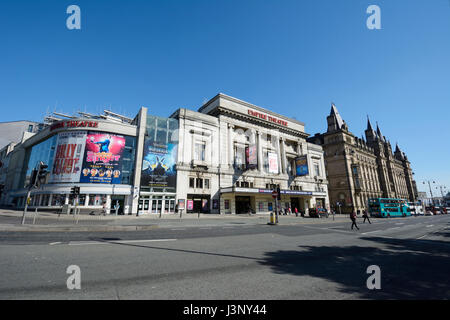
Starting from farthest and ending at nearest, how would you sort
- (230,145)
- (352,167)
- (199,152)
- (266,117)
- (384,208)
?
1. (352,167)
2. (266,117)
3. (384,208)
4. (230,145)
5. (199,152)

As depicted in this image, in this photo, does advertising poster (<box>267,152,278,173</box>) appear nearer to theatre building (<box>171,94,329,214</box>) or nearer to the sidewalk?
theatre building (<box>171,94,329,214</box>)

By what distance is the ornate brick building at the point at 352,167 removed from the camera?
185 feet

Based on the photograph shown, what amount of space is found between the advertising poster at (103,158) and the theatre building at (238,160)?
866 centimetres

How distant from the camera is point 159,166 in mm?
30000

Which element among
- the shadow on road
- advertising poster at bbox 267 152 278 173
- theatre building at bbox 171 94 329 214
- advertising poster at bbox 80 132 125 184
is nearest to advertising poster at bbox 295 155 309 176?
theatre building at bbox 171 94 329 214

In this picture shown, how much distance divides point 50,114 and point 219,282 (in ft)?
198

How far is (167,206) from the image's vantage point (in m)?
29.9

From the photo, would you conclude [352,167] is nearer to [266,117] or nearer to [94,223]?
[266,117]

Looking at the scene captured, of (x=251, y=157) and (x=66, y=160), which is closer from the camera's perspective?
(x=66, y=160)

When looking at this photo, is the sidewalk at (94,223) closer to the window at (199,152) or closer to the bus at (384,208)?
the window at (199,152)

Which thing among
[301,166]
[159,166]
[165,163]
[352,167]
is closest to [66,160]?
[159,166]

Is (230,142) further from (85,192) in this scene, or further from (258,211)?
(85,192)

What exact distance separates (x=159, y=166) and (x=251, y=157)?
626 inches

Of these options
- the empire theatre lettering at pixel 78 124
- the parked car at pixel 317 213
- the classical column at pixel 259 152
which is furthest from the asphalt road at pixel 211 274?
the classical column at pixel 259 152
